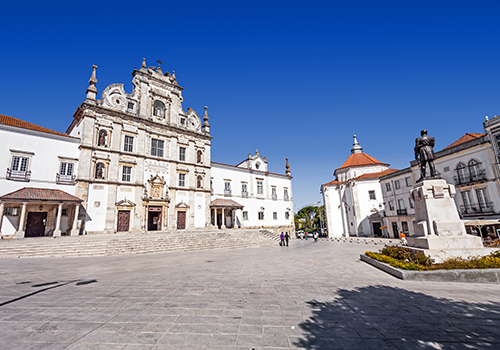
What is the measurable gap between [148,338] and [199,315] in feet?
3.86

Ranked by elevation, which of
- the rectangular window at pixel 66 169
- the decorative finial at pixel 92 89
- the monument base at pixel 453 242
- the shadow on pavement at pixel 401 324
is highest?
→ the decorative finial at pixel 92 89

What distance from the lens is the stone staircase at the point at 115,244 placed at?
14.7 meters

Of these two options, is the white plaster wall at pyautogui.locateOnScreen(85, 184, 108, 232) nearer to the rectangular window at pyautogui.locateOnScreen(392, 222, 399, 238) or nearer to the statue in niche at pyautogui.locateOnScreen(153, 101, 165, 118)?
the statue in niche at pyautogui.locateOnScreen(153, 101, 165, 118)

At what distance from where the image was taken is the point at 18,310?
507 centimetres

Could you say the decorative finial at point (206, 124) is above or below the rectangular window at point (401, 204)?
above

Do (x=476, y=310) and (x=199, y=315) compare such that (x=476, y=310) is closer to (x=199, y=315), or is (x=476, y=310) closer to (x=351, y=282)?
(x=351, y=282)

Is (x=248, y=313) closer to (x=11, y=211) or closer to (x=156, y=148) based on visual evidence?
(x=11, y=211)

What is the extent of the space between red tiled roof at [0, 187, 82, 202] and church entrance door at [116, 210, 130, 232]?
14.4 ft

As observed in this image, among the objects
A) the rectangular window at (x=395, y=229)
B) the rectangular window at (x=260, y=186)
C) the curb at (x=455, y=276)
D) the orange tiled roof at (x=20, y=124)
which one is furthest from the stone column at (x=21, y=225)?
the rectangular window at (x=395, y=229)

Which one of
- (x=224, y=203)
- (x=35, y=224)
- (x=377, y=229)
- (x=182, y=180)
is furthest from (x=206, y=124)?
(x=377, y=229)

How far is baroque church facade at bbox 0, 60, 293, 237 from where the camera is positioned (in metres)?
21.1

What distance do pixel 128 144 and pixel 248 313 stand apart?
2708cm

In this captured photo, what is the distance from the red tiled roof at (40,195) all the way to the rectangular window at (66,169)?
1955 millimetres

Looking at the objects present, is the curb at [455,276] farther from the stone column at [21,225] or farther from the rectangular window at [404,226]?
the rectangular window at [404,226]
